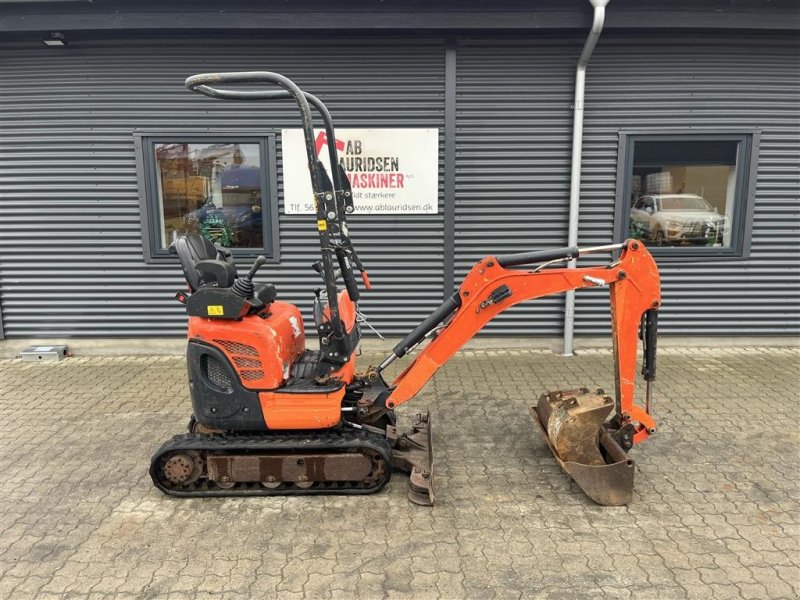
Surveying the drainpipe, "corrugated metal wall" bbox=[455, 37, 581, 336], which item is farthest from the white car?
"corrugated metal wall" bbox=[455, 37, 581, 336]

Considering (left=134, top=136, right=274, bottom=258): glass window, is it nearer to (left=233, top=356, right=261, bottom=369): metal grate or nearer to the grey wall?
the grey wall

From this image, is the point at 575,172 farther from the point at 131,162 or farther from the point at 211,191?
the point at 131,162

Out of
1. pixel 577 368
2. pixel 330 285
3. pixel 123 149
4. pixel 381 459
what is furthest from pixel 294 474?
pixel 123 149

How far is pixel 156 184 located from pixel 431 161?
11.2 feet

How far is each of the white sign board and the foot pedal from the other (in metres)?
3.06

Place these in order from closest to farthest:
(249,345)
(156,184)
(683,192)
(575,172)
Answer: (249,345)
(575,172)
(156,184)
(683,192)

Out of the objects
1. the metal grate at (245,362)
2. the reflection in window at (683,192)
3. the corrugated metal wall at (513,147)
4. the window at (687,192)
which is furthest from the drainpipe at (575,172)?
the metal grate at (245,362)

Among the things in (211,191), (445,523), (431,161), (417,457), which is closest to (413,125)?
(431,161)

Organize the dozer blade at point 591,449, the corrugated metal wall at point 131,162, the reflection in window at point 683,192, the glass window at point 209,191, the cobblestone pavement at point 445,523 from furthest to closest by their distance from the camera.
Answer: the reflection in window at point 683,192 → the glass window at point 209,191 → the corrugated metal wall at point 131,162 → the dozer blade at point 591,449 → the cobblestone pavement at point 445,523

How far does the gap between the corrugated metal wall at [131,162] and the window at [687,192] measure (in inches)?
98.9

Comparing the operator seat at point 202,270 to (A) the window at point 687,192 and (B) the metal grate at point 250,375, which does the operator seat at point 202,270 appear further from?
(A) the window at point 687,192

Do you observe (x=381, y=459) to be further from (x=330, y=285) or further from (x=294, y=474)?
(x=330, y=285)

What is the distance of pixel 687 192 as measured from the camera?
6.79 m

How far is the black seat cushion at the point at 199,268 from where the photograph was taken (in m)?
3.48
